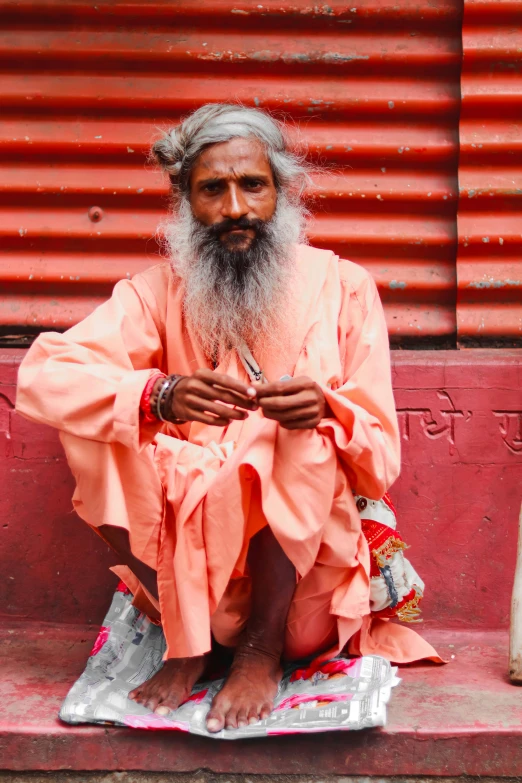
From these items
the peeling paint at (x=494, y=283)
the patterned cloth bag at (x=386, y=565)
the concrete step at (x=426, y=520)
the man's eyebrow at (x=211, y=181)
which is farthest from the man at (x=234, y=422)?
the peeling paint at (x=494, y=283)

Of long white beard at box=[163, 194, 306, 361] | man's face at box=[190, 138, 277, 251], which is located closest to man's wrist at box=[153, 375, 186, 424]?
long white beard at box=[163, 194, 306, 361]

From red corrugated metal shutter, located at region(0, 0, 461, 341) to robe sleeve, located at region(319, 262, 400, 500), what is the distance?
59 cm

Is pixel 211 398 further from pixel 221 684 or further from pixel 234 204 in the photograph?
pixel 221 684

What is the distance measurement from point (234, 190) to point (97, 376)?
31.6 inches

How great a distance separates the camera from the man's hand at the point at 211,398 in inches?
93.5

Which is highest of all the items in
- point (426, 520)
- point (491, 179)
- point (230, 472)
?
point (491, 179)

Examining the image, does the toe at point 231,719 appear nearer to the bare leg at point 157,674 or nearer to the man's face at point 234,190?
the bare leg at point 157,674

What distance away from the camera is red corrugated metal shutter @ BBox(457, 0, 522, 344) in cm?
343

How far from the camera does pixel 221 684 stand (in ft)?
8.91

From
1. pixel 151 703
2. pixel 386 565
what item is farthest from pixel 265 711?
pixel 386 565

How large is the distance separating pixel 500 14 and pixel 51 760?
116 inches

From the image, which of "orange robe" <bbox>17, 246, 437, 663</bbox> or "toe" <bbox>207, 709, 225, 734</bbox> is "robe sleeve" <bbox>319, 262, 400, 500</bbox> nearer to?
"orange robe" <bbox>17, 246, 437, 663</bbox>

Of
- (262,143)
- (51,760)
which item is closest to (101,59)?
(262,143)


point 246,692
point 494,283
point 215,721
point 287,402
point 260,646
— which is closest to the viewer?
A: point 287,402
